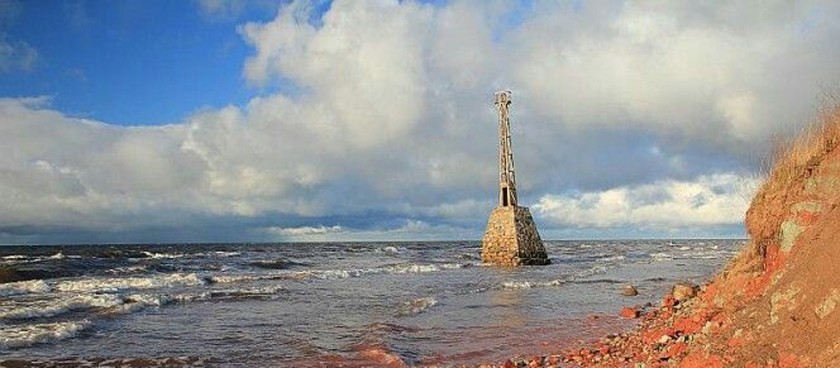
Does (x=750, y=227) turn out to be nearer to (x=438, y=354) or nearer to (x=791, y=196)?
(x=791, y=196)

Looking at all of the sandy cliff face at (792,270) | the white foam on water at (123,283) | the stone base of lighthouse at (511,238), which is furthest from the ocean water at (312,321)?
the stone base of lighthouse at (511,238)

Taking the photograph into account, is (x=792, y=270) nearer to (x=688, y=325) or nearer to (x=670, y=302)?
(x=688, y=325)

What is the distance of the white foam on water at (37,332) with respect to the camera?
16.5 m

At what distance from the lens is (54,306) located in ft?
77.7

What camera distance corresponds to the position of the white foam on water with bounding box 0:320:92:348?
16.5m

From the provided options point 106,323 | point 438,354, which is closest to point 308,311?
point 106,323

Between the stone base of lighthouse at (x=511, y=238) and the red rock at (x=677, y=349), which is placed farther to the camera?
the stone base of lighthouse at (x=511, y=238)

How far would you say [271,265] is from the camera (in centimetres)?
5603

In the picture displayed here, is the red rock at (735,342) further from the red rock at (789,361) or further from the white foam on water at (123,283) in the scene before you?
the white foam on water at (123,283)

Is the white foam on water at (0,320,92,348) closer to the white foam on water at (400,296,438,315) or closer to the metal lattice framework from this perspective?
the white foam on water at (400,296,438,315)

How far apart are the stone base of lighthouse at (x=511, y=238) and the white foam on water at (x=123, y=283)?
62.1 feet

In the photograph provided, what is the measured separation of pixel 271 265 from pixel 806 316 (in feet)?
170

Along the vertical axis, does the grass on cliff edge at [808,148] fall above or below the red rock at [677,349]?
above

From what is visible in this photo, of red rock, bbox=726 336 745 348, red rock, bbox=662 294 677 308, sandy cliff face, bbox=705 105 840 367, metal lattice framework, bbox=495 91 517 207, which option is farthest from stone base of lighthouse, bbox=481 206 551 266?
red rock, bbox=726 336 745 348
